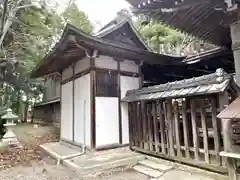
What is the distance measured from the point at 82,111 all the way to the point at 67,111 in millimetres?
1605

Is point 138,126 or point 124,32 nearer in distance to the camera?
point 138,126

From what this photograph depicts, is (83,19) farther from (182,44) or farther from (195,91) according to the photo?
(195,91)

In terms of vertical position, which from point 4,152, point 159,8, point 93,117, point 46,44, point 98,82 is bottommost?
point 4,152

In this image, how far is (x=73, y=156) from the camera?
19.7 feet

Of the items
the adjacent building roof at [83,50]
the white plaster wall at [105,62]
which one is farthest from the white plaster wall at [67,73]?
the white plaster wall at [105,62]

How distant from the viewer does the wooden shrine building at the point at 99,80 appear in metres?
5.91

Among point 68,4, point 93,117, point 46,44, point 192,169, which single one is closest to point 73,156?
point 93,117

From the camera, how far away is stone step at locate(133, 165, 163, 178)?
461cm

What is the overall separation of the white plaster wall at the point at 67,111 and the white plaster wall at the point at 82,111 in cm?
54

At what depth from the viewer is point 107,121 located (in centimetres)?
630

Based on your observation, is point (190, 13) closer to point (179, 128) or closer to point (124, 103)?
point (179, 128)

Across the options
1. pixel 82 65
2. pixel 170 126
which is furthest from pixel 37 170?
pixel 170 126

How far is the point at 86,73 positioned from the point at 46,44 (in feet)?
24.0

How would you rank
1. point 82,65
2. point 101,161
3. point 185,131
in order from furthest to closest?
point 82,65 < point 101,161 < point 185,131
